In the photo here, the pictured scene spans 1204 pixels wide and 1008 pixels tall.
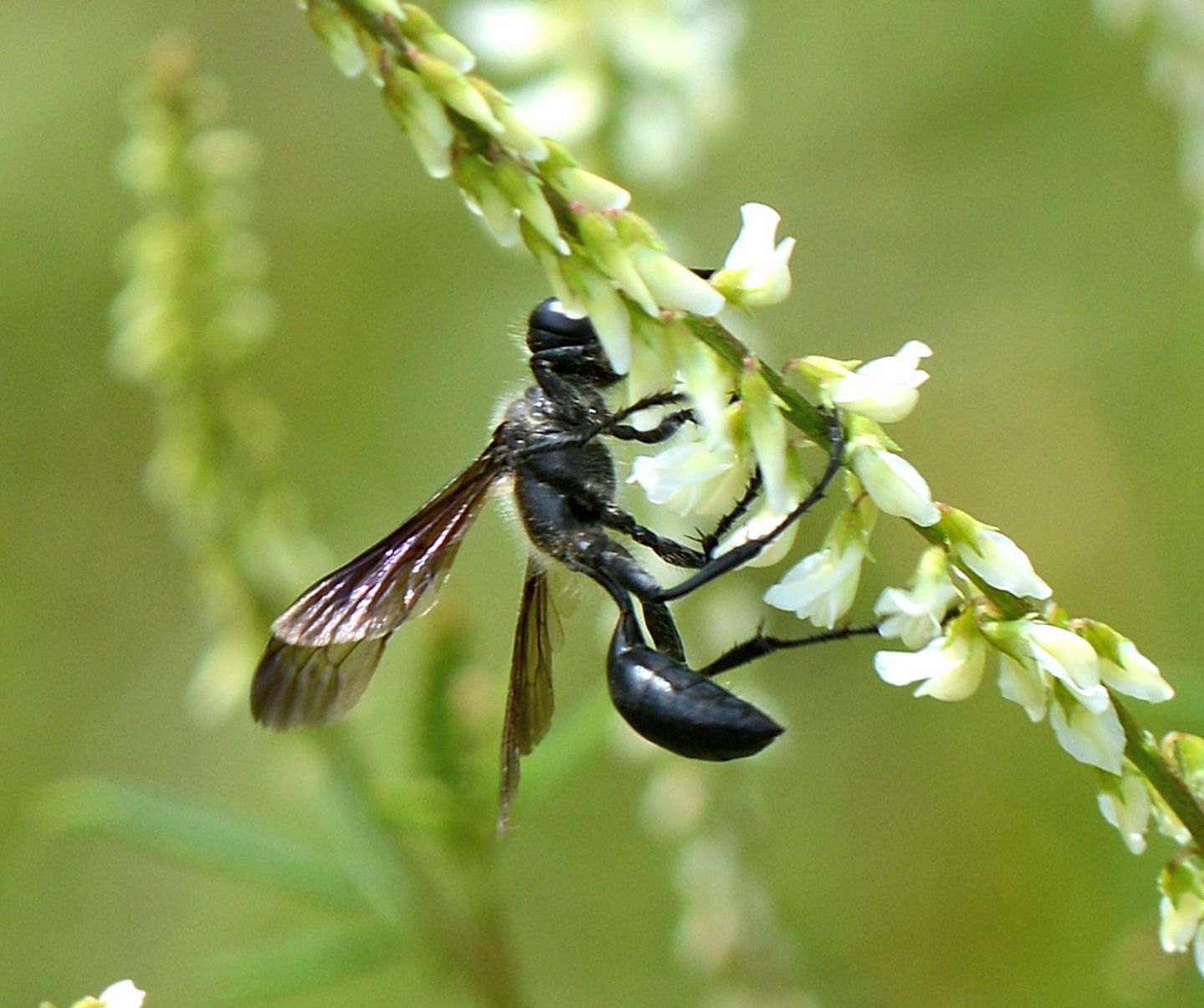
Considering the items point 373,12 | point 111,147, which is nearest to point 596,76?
point 373,12

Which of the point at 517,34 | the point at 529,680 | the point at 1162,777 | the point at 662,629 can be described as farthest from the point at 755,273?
the point at 517,34

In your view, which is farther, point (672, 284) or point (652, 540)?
point (652, 540)

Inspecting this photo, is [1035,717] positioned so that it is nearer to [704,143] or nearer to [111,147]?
[704,143]

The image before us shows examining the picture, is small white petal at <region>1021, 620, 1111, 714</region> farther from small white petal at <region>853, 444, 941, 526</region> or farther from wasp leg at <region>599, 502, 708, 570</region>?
wasp leg at <region>599, 502, 708, 570</region>

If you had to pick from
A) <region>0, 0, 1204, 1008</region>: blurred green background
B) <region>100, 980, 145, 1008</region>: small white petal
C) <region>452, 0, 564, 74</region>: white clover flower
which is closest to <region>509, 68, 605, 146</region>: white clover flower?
<region>452, 0, 564, 74</region>: white clover flower

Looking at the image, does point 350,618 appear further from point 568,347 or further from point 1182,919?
point 1182,919

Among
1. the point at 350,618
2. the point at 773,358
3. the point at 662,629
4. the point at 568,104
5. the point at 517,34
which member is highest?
the point at 517,34

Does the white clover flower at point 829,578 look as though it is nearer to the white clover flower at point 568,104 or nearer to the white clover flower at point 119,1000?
the white clover flower at point 119,1000

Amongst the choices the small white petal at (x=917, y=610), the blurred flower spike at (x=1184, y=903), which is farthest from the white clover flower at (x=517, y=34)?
the blurred flower spike at (x=1184, y=903)
